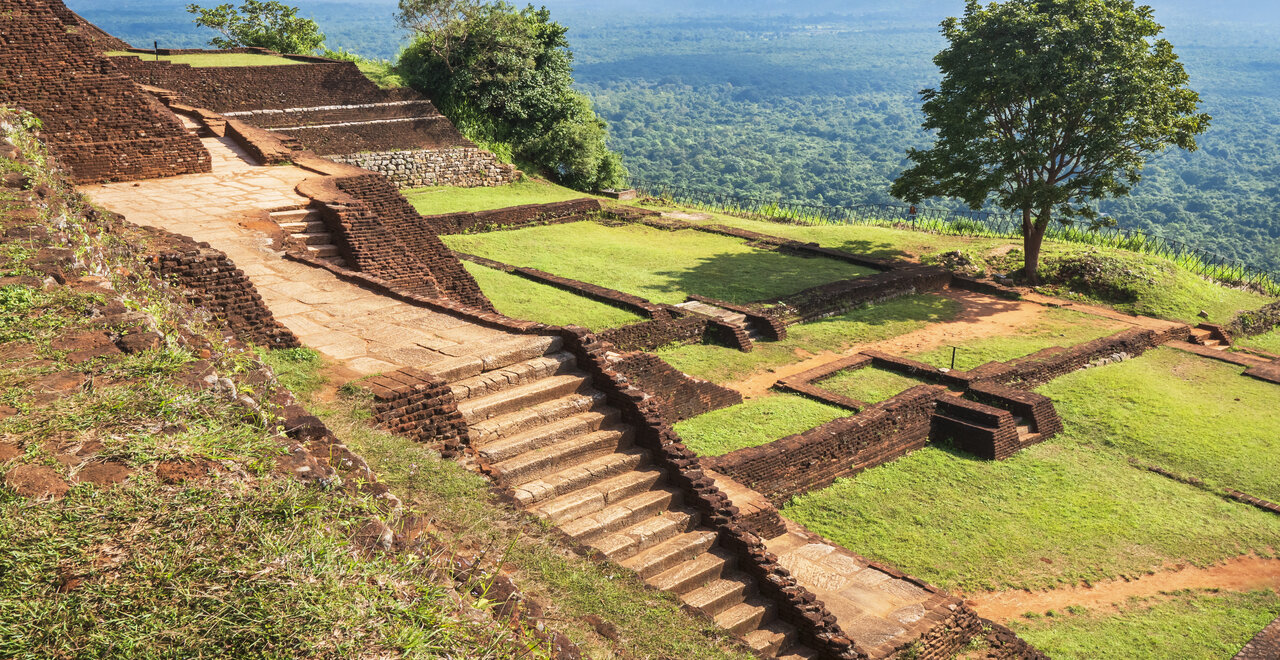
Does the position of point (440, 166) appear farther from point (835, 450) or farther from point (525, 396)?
point (525, 396)

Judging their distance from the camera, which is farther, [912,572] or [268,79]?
[268,79]

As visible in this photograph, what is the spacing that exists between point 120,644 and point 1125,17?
19129 mm

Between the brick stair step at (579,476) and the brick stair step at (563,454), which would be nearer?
the brick stair step at (579,476)

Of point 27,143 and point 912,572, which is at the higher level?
point 27,143

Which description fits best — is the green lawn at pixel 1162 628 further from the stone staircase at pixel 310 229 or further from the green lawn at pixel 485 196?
the green lawn at pixel 485 196

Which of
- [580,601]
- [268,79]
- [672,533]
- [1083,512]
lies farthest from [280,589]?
[268,79]

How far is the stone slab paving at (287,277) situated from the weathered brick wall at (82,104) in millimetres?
336

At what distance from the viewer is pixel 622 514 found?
21.6ft

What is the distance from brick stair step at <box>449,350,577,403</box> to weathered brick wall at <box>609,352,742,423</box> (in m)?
1.87

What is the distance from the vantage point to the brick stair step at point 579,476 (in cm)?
638

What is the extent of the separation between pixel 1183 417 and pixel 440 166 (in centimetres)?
1735

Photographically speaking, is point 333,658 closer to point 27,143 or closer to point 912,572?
point 912,572

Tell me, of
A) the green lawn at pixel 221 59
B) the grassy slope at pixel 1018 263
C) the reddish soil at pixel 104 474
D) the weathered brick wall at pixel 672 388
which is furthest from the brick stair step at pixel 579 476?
the green lawn at pixel 221 59

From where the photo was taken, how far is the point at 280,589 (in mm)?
3049
